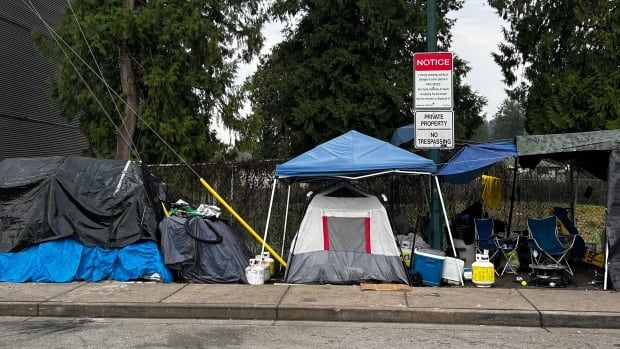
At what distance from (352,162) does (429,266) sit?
2096mm

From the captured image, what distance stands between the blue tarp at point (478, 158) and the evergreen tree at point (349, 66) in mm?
13637

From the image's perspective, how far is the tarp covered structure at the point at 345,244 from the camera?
9.88 meters

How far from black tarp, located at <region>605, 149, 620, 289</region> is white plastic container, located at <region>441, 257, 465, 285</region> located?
88.9 inches

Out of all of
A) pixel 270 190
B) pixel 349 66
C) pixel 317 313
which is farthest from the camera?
pixel 349 66

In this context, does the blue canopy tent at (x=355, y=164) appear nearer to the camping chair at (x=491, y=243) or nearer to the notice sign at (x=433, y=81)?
the notice sign at (x=433, y=81)

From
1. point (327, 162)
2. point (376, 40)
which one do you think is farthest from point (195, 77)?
Result: point (376, 40)

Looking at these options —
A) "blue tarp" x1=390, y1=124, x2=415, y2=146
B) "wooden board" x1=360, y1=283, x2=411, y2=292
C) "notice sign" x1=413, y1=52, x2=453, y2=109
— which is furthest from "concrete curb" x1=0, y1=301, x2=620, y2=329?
"blue tarp" x1=390, y1=124, x2=415, y2=146

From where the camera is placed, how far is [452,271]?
9.88m

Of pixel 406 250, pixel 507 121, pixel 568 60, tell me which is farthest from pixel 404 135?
pixel 507 121

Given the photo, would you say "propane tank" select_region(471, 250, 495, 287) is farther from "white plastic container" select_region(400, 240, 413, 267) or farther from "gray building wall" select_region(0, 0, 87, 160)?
"gray building wall" select_region(0, 0, 87, 160)

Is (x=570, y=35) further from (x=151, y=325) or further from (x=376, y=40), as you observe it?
(x=151, y=325)

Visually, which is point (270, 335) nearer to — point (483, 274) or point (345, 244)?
point (345, 244)

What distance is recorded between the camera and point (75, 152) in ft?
80.3

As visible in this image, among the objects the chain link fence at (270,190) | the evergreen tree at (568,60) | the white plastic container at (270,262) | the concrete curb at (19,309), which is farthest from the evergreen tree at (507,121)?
the concrete curb at (19,309)
